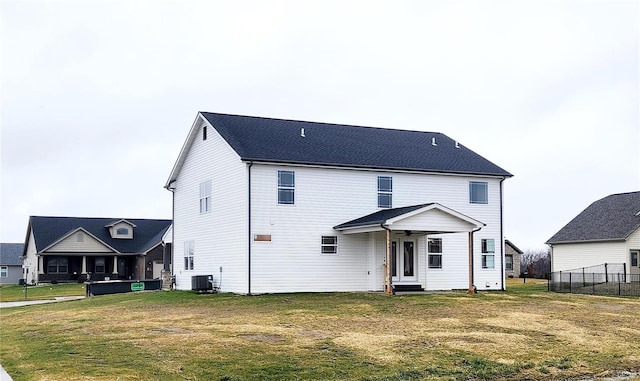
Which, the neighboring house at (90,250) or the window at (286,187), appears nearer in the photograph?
the window at (286,187)

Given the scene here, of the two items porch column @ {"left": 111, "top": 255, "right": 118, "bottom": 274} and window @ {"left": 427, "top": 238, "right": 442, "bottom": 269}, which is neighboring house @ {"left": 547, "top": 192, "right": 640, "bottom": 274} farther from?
porch column @ {"left": 111, "top": 255, "right": 118, "bottom": 274}

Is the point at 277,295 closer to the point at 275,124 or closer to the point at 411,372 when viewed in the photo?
the point at 275,124

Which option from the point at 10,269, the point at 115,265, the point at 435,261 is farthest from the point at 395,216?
the point at 10,269

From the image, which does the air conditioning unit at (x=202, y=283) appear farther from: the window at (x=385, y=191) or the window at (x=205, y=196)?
the window at (x=385, y=191)

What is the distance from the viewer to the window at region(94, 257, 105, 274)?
64875 millimetres

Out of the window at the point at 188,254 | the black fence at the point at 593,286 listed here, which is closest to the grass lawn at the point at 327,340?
the black fence at the point at 593,286

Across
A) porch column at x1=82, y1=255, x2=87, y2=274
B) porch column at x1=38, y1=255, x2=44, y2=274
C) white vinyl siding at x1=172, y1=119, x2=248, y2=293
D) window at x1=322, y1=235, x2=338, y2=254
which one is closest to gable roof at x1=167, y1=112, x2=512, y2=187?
white vinyl siding at x1=172, y1=119, x2=248, y2=293

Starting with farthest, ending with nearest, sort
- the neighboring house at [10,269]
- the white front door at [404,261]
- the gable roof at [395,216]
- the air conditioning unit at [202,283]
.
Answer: the neighboring house at [10,269] < the white front door at [404,261] < the air conditioning unit at [202,283] < the gable roof at [395,216]

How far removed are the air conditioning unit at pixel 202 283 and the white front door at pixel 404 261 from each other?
25.7 feet

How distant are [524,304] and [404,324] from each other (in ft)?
27.7

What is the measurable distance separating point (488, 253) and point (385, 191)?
246 inches

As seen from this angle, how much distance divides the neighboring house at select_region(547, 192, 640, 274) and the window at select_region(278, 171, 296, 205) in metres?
22.5

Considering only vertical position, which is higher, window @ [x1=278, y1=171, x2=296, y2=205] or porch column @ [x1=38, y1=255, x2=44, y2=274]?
window @ [x1=278, y1=171, x2=296, y2=205]

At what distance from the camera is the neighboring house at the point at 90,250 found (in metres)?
62.7
